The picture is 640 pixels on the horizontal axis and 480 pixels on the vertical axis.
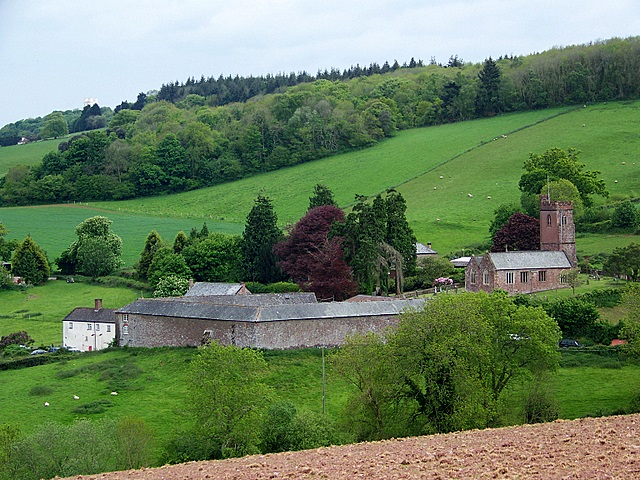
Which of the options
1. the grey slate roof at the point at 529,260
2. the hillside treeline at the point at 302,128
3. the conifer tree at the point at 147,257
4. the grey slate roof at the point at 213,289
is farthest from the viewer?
the hillside treeline at the point at 302,128

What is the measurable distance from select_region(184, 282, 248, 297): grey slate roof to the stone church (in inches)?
632

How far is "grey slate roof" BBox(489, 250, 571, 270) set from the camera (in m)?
60.0

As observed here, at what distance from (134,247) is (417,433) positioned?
5719 centimetres

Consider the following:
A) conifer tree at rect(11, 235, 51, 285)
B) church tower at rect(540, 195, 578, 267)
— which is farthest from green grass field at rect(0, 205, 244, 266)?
church tower at rect(540, 195, 578, 267)

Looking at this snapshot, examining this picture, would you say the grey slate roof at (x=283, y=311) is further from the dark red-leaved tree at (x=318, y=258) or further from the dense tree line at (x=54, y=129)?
the dense tree line at (x=54, y=129)

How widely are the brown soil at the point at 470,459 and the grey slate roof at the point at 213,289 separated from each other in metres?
37.3

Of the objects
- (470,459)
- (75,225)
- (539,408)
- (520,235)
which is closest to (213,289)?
(520,235)

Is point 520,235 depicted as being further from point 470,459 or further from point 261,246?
point 470,459

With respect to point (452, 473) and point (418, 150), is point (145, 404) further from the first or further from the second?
point (418, 150)

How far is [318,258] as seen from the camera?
62375 millimetres

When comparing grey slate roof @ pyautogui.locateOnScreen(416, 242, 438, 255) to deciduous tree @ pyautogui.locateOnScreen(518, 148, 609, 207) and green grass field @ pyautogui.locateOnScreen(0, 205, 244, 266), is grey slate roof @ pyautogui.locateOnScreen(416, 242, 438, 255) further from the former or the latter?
green grass field @ pyautogui.locateOnScreen(0, 205, 244, 266)

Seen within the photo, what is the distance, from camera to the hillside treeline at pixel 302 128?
375 ft

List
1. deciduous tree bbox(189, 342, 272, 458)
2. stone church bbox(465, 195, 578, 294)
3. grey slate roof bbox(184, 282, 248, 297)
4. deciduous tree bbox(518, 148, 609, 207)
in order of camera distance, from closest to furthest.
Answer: deciduous tree bbox(189, 342, 272, 458)
stone church bbox(465, 195, 578, 294)
grey slate roof bbox(184, 282, 248, 297)
deciduous tree bbox(518, 148, 609, 207)

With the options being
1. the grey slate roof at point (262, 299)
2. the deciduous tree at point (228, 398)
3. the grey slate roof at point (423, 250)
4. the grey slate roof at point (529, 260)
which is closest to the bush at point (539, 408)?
the deciduous tree at point (228, 398)
